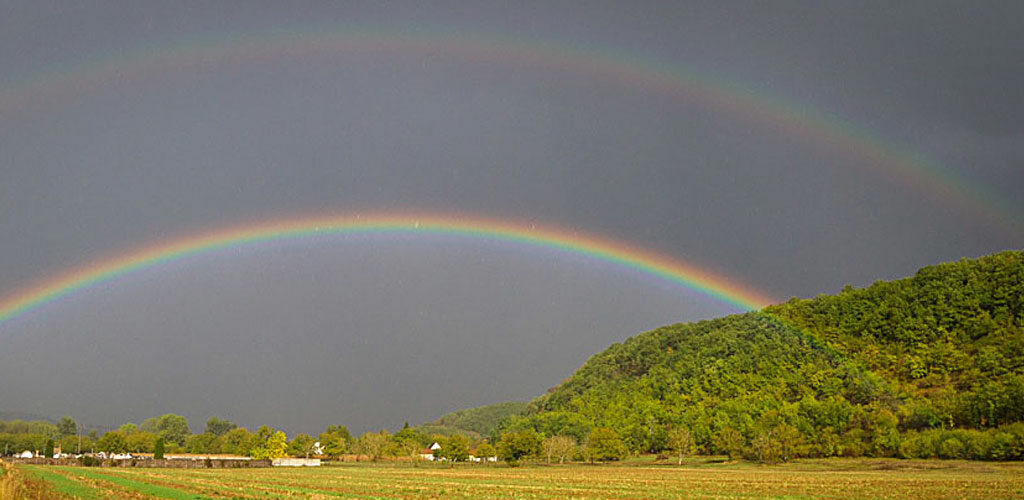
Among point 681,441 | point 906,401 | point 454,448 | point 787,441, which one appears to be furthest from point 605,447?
point 906,401

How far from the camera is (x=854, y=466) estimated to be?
116 meters

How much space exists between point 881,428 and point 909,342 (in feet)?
218

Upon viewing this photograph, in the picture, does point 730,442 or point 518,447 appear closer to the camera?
point 730,442

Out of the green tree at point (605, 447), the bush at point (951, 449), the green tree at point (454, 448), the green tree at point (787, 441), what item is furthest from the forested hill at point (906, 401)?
the green tree at point (454, 448)

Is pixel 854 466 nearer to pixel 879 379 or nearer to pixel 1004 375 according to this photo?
pixel 1004 375

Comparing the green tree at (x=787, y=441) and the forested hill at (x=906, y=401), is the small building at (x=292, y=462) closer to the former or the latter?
the forested hill at (x=906, y=401)

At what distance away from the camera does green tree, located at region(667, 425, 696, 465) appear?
6496 inches

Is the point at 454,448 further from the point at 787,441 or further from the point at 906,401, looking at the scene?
the point at 906,401

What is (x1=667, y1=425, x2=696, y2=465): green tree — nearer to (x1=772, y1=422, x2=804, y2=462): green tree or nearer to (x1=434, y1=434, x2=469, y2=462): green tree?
(x1=772, y1=422, x2=804, y2=462): green tree

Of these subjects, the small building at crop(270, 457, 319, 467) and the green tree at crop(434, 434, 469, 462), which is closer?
the small building at crop(270, 457, 319, 467)

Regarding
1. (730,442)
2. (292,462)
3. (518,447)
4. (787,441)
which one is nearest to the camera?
(787,441)

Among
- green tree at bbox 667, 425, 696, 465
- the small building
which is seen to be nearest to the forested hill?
green tree at bbox 667, 425, 696, 465

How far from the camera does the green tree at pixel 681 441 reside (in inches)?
6496

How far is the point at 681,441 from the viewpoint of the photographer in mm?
165000
